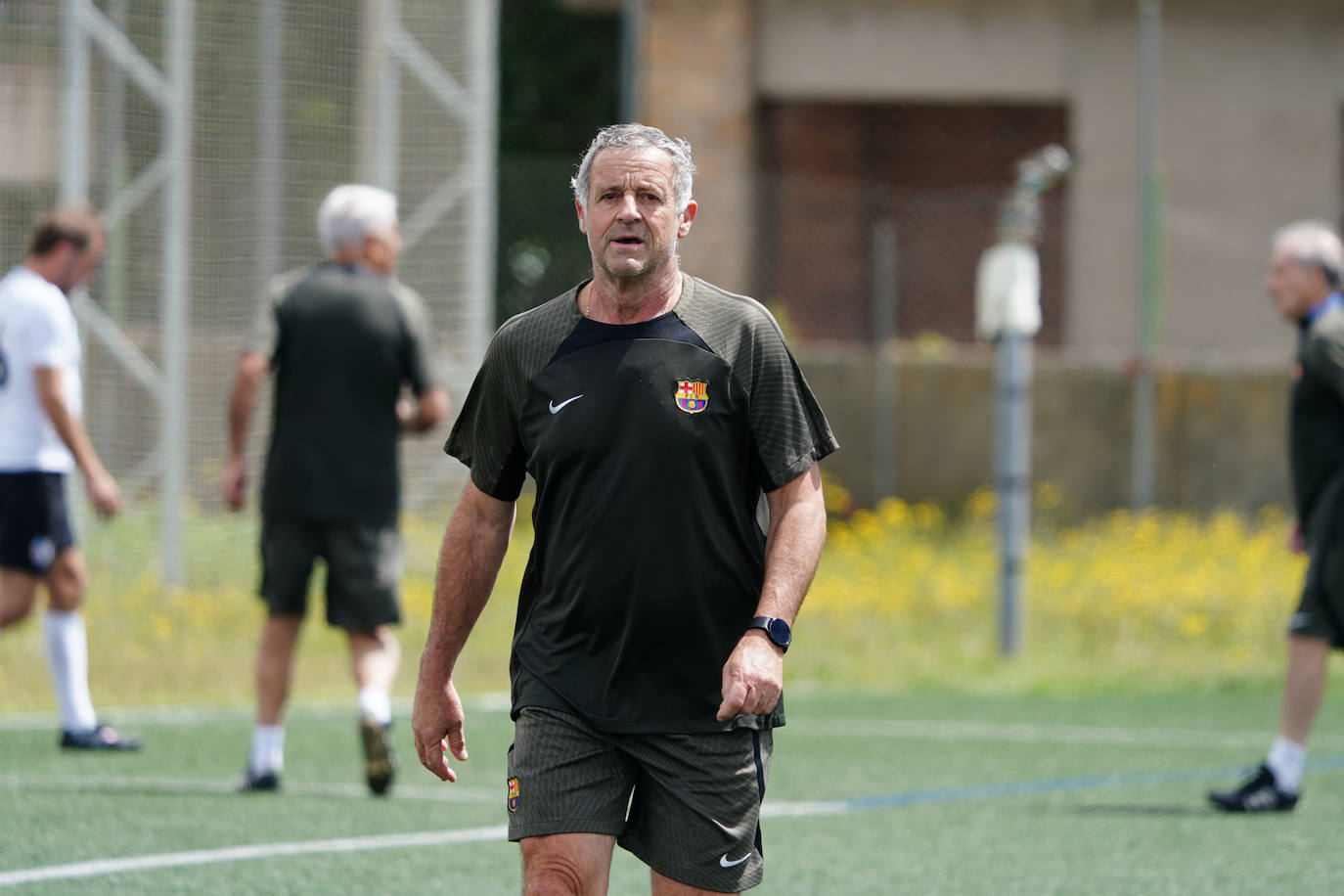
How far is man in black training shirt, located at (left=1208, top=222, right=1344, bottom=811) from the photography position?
7906mm

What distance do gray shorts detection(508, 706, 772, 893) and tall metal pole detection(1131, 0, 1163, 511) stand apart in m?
12.3

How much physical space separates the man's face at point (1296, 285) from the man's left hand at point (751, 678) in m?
4.47

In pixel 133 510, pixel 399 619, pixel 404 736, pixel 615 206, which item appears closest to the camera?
pixel 615 206

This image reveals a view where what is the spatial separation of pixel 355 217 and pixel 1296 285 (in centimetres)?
358

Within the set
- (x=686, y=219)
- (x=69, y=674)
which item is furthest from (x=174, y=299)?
(x=686, y=219)

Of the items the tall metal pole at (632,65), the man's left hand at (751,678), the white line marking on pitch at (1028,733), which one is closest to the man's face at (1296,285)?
the white line marking on pitch at (1028,733)

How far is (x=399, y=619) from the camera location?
8258 millimetres

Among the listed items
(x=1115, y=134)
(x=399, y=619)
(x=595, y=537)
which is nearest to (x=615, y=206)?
(x=595, y=537)

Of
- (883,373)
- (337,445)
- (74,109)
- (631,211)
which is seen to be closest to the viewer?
(631,211)

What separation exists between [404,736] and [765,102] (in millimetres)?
10945

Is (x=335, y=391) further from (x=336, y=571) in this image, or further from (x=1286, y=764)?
(x=1286, y=764)

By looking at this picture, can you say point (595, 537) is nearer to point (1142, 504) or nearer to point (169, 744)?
point (169, 744)

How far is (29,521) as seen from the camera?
8.86 meters

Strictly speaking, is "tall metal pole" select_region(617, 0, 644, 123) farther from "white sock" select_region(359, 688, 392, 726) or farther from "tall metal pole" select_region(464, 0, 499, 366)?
"white sock" select_region(359, 688, 392, 726)
